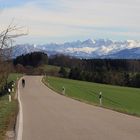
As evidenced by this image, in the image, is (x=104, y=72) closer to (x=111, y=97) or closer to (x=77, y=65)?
(x=77, y=65)

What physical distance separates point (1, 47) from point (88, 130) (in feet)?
13.2

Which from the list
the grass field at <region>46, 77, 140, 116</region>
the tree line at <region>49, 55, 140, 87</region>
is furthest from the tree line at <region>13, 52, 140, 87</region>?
the grass field at <region>46, 77, 140, 116</region>

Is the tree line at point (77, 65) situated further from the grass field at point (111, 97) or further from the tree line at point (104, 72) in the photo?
the grass field at point (111, 97)

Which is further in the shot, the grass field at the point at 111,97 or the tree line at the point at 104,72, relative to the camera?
the tree line at the point at 104,72

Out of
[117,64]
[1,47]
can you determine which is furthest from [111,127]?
[117,64]

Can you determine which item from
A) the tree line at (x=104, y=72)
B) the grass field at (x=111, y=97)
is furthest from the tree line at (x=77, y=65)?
the grass field at (x=111, y=97)

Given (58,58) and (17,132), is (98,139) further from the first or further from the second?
(58,58)

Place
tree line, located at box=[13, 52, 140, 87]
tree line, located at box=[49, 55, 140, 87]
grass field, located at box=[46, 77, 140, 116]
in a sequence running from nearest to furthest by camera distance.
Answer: grass field, located at box=[46, 77, 140, 116] < tree line, located at box=[49, 55, 140, 87] < tree line, located at box=[13, 52, 140, 87]

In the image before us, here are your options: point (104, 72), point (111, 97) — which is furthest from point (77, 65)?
point (111, 97)

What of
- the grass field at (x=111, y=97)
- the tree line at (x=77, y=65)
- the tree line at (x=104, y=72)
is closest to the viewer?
the grass field at (x=111, y=97)

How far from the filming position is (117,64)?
164875 mm

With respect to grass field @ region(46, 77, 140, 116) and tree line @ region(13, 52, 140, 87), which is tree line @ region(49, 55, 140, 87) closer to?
tree line @ region(13, 52, 140, 87)

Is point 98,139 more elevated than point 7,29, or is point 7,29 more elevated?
point 7,29

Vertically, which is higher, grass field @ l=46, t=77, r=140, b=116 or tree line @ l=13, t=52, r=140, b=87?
tree line @ l=13, t=52, r=140, b=87
